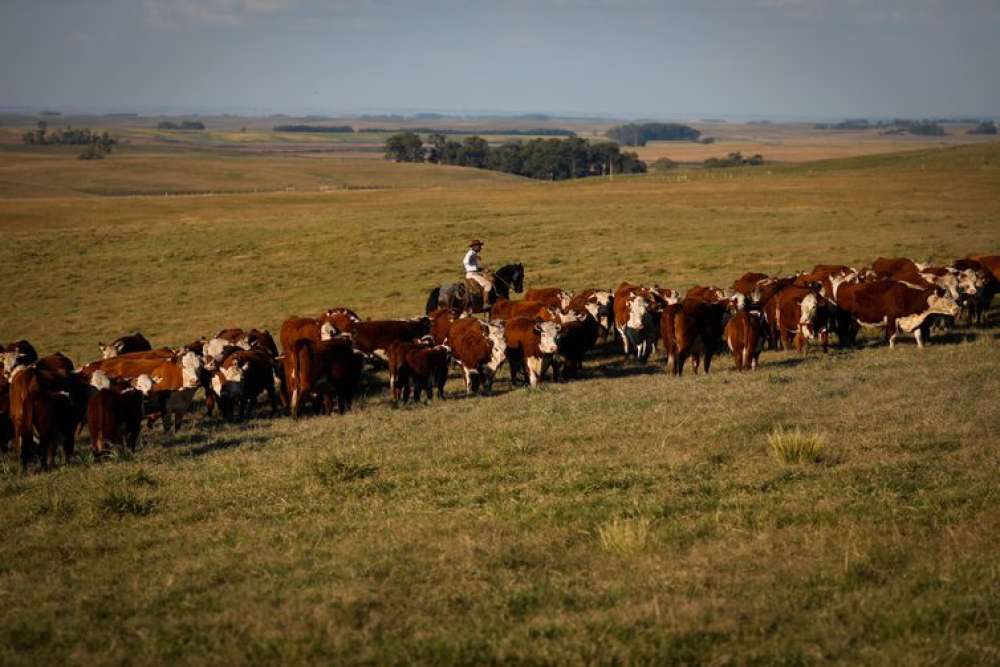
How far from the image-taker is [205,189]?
97562 mm

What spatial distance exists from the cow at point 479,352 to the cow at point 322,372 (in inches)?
79.2

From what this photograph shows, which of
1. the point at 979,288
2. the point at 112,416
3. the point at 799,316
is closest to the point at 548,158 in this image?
the point at 979,288

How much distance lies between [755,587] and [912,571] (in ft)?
3.77

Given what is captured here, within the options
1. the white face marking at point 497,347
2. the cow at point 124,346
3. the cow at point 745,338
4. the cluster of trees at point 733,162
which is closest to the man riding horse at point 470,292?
the cow at point 124,346

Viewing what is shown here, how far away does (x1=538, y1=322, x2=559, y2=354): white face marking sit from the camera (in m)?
18.3

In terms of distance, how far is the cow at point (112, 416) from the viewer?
14.0 meters

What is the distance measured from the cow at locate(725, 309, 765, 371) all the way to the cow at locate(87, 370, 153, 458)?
980 centimetres

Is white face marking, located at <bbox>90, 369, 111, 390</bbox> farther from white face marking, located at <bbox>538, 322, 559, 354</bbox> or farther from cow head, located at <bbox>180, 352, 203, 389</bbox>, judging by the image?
white face marking, located at <bbox>538, 322, 559, 354</bbox>

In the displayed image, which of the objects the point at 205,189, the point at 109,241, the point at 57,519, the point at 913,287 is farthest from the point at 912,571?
the point at 205,189

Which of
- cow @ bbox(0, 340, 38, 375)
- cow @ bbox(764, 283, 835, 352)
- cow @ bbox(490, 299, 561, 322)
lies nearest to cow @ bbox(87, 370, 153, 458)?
cow @ bbox(0, 340, 38, 375)

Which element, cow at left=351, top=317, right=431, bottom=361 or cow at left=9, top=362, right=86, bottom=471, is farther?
cow at left=351, top=317, right=431, bottom=361

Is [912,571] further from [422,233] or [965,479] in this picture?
[422,233]

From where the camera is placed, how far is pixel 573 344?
19.3m

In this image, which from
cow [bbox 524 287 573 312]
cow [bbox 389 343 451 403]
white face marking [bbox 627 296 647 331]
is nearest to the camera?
cow [bbox 389 343 451 403]
